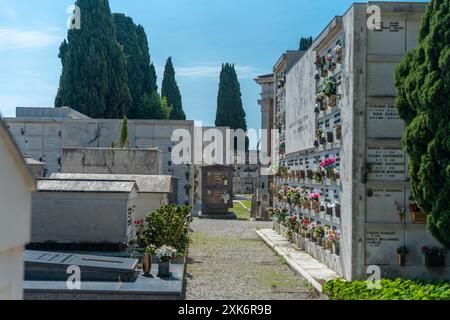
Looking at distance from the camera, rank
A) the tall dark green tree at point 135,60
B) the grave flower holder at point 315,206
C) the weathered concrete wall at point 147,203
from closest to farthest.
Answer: the grave flower holder at point 315,206
the weathered concrete wall at point 147,203
the tall dark green tree at point 135,60

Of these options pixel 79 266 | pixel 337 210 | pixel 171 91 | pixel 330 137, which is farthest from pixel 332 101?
pixel 171 91

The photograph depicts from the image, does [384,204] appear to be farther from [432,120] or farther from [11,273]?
[11,273]

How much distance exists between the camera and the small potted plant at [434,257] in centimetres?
969

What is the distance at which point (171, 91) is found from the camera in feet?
188

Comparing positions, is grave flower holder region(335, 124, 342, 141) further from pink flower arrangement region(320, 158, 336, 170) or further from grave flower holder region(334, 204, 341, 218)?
grave flower holder region(334, 204, 341, 218)

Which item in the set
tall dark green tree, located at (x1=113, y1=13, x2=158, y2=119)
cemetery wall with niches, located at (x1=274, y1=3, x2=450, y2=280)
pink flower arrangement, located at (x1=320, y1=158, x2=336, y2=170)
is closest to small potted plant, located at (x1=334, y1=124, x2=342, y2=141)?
cemetery wall with niches, located at (x1=274, y1=3, x2=450, y2=280)

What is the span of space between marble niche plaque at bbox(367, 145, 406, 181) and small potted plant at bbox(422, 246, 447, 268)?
1229 millimetres

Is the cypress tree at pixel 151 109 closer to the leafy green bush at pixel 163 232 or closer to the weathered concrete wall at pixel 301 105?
→ the weathered concrete wall at pixel 301 105

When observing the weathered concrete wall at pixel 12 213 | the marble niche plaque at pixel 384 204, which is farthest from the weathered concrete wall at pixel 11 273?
the marble niche plaque at pixel 384 204

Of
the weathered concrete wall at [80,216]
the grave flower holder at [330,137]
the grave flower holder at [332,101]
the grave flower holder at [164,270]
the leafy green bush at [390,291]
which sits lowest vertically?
the leafy green bush at [390,291]

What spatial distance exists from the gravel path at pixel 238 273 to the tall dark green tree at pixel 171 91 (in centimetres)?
3917

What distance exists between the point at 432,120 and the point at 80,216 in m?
7.29
